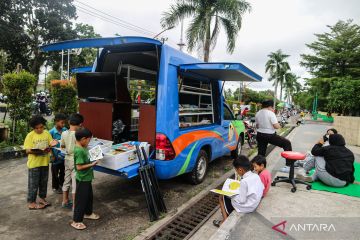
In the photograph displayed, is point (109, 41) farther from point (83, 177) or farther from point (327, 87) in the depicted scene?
point (327, 87)

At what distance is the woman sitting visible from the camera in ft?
15.4

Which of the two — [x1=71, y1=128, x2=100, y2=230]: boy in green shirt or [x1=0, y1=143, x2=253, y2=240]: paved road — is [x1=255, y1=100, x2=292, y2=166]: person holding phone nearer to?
[x1=0, y1=143, x2=253, y2=240]: paved road

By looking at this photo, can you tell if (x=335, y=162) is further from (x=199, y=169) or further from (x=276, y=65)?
(x=276, y=65)

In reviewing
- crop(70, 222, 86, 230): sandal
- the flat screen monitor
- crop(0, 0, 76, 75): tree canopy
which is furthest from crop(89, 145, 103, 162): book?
crop(0, 0, 76, 75): tree canopy

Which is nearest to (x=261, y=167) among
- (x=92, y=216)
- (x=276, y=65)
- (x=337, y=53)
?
(x=92, y=216)

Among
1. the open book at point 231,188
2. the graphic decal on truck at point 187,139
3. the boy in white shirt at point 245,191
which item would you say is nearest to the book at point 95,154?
the graphic decal on truck at point 187,139

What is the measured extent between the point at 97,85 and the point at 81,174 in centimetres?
186

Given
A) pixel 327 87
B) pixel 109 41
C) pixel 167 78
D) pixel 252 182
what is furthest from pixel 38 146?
pixel 327 87

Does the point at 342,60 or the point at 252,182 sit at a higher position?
the point at 342,60

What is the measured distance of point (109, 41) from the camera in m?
3.80

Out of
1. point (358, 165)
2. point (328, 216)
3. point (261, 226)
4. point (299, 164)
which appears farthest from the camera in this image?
point (358, 165)

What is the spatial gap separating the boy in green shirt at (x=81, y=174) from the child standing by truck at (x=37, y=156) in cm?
83

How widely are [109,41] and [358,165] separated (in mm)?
7417

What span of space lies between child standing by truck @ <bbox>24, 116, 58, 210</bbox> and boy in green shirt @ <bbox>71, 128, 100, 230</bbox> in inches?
32.8
